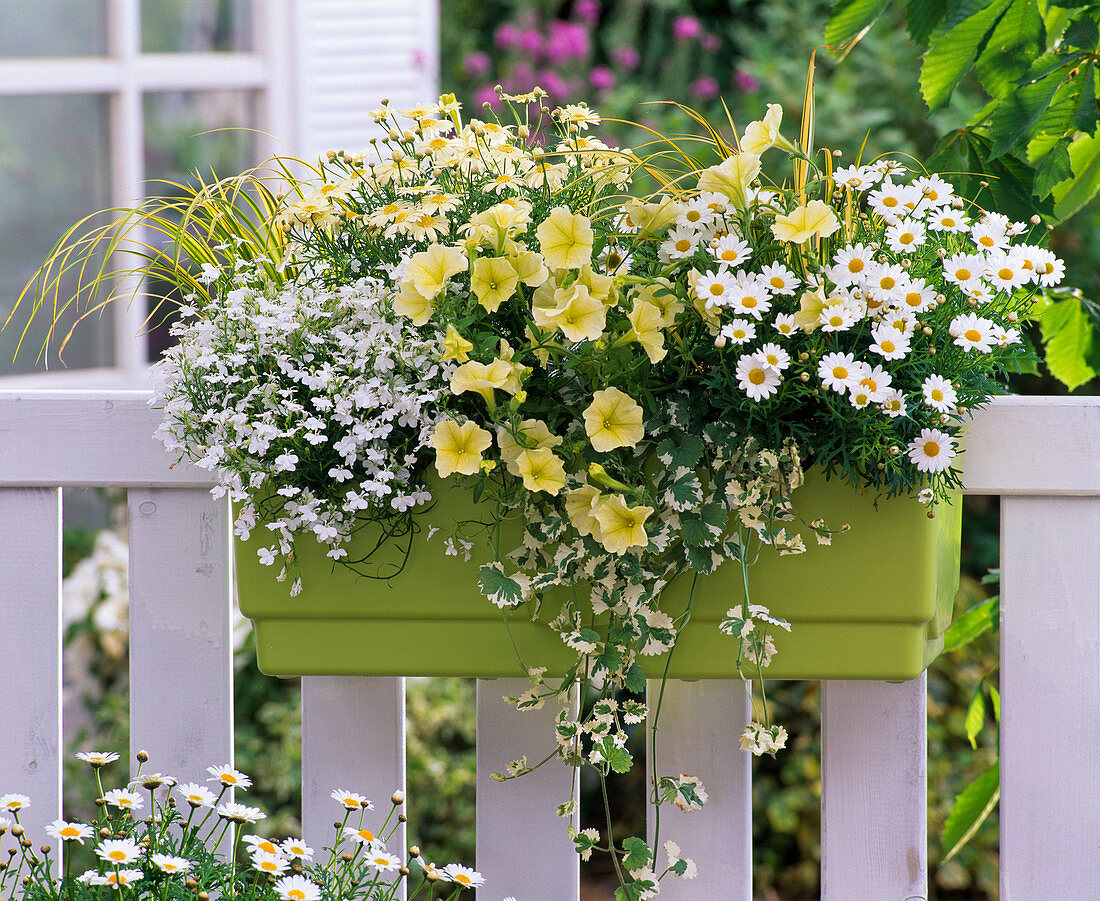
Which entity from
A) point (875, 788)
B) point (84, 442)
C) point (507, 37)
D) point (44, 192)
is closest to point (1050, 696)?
point (875, 788)

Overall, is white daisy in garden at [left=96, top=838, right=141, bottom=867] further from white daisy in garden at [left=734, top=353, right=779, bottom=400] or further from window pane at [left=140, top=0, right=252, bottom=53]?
window pane at [left=140, top=0, right=252, bottom=53]

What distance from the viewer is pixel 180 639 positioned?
1.16 metres

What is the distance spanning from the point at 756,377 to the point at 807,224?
0.13m

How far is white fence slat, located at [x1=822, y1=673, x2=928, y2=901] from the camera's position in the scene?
111cm

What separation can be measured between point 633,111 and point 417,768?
3217 mm

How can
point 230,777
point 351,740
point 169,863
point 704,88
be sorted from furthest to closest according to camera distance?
point 704,88 < point 351,740 < point 230,777 < point 169,863

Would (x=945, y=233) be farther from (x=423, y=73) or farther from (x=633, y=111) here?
(x=633, y=111)

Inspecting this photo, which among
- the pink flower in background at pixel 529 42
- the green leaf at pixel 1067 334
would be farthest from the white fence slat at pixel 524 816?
the pink flower in background at pixel 529 42

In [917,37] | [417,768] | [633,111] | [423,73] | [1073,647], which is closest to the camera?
[1073,647]

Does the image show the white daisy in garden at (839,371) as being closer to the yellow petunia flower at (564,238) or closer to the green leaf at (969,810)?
the yellow petunia flower at (564,238)

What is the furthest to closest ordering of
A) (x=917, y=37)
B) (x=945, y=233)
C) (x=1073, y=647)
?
(x=917, y=37) < (x=1073, y=647) < (x=945, y=233)

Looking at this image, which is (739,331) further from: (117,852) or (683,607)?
(117,852)

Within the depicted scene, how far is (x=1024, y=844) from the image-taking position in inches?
42.9

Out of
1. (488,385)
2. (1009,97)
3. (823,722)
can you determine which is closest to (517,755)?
(823,722)
